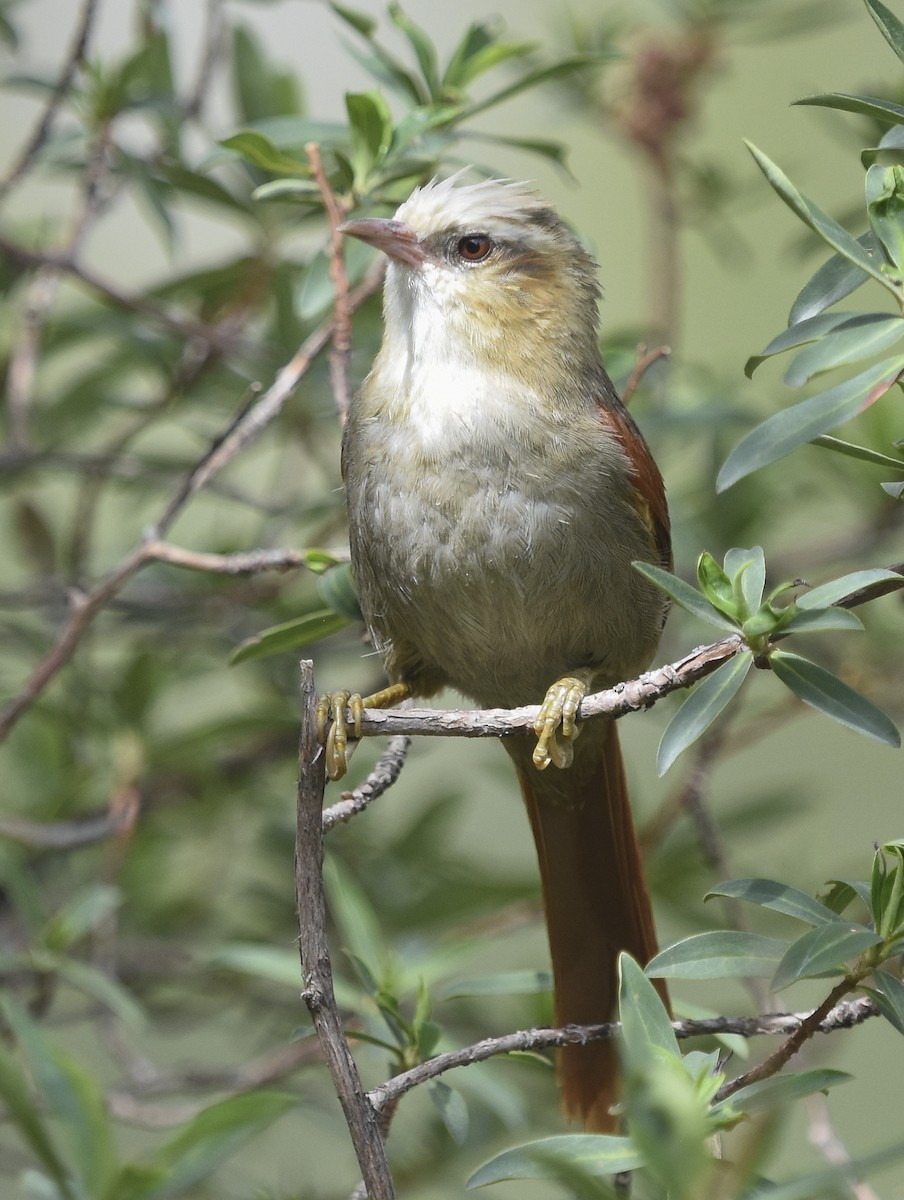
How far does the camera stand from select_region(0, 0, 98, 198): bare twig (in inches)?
117

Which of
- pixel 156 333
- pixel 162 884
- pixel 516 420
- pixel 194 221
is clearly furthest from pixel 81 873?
pixel 194 221

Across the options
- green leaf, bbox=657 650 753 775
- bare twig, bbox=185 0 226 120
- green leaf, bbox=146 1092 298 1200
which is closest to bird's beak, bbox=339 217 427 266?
bare twig, bbox=185 0 226 120

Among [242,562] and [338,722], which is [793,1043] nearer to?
[338,722]

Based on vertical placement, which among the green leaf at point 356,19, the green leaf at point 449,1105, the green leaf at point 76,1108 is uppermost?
the green leaf at point 356,19

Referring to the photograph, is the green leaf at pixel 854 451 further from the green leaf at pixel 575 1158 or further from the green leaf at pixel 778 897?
the green leaf at pixel 575 1158

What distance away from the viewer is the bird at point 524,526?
2.56 metres

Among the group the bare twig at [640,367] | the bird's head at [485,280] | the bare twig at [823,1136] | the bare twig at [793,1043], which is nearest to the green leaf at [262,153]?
the bird's head at [485,280]

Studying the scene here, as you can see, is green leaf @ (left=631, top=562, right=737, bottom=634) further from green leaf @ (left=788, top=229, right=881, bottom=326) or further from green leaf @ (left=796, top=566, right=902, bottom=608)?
green leaf @ (left=788, top=229, right=881, bottom=326)

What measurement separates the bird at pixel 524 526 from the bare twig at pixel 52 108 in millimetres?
790

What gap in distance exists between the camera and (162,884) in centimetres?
389

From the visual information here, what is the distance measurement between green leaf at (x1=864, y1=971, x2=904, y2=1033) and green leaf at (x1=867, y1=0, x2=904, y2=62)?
44.9 inches

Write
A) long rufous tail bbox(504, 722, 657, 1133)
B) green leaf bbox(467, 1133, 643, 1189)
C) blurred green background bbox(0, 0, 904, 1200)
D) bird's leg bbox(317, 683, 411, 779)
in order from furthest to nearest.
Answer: blurred green background bbox(0, 0, 904, 1200) → long rufous tail bbox(504, 722, 657, 1133) → bird's leg bbox(317, 683, 411, 779) → green leaf bbox(467, 1133, 643, 1189)

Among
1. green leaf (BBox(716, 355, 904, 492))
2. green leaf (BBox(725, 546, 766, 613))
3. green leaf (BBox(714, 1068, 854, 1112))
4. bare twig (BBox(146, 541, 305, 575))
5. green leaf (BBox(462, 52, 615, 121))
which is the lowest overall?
green leaf (BBox(714, 1068, 854, 1112))

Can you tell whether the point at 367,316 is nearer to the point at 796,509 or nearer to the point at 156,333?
the point at 156,333
